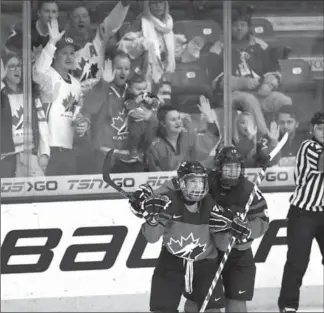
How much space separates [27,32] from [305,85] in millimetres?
1695

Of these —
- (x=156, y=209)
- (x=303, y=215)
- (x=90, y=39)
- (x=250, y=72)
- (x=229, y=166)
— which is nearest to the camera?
(x=156, y=209)

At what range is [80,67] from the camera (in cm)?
625

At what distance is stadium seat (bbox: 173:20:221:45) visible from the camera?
6340 millimetres

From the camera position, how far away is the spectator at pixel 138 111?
20.7ft

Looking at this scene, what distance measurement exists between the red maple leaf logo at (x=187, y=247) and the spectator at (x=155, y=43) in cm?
171

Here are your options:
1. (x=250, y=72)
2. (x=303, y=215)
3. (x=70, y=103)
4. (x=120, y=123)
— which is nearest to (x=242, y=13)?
(x=250, y=72)

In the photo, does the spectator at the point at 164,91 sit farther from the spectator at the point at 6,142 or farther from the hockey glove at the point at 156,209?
the hockey glove at the point at 156,209

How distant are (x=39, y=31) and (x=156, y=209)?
1.84 meters

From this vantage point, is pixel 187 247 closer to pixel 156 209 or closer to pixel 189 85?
pixel 156 209

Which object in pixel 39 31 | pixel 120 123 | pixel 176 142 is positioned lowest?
pixel 176 142

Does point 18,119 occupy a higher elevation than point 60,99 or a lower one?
lower

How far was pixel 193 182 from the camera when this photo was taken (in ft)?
15.8

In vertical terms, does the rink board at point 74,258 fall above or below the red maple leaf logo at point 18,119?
below

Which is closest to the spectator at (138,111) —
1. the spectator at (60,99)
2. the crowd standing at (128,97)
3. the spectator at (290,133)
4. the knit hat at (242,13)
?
the crowd standing at (128,97)
